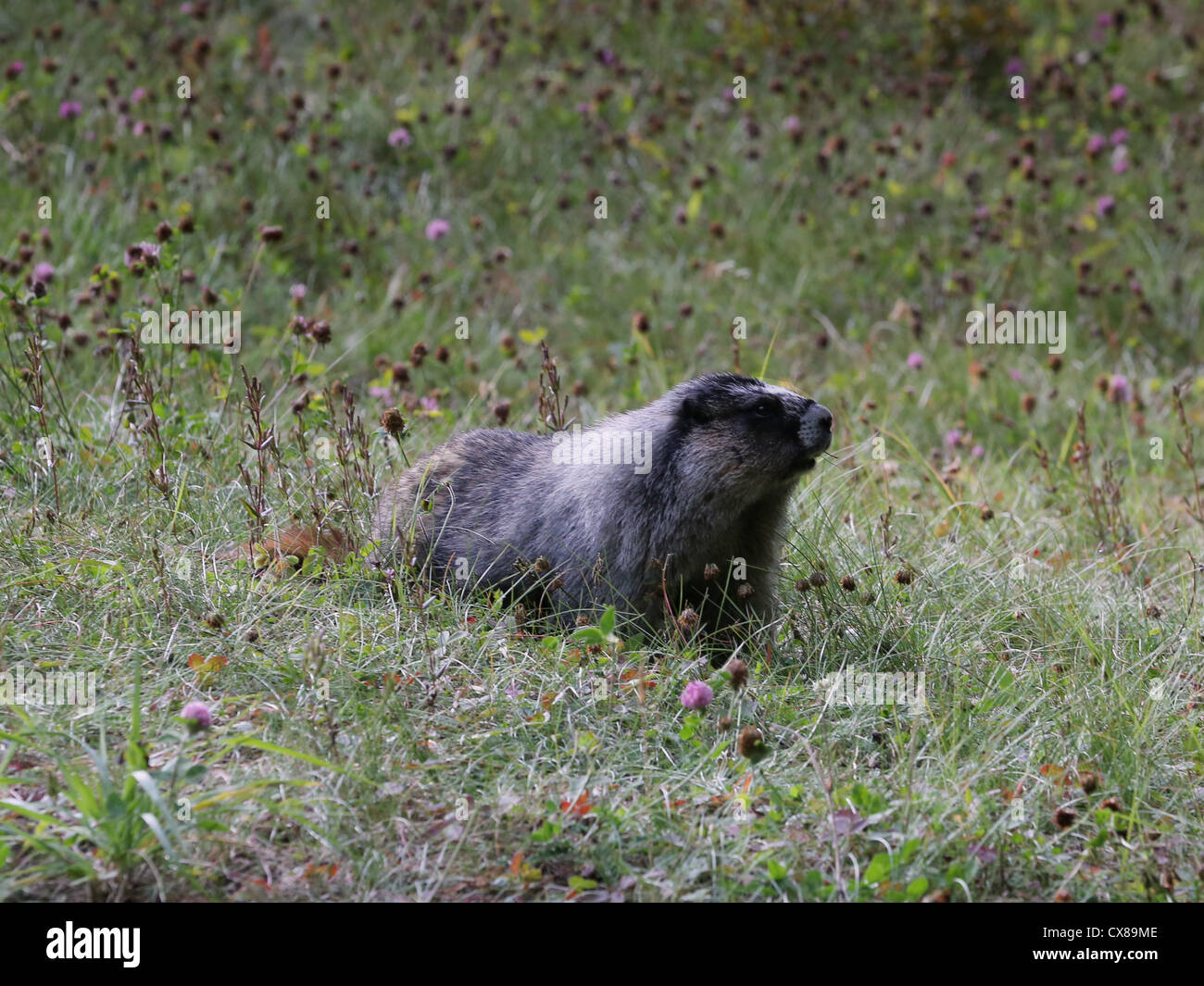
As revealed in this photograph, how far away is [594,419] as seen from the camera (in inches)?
263

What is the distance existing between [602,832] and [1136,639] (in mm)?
2584

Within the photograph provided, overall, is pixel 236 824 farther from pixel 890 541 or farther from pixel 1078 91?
pixel 1078 91

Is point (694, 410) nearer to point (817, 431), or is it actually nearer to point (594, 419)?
→ point (817, 431)

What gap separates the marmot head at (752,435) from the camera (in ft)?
15.1

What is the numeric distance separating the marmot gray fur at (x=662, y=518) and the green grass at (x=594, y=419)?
0.26 meters

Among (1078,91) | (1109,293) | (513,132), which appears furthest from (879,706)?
(1078,91)

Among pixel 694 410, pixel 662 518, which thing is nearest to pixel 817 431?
pixel 694 410

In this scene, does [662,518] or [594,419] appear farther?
[594,419]

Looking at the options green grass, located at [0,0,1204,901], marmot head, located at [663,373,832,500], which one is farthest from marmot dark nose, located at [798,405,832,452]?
green grass, located at [0,0,1204,901]

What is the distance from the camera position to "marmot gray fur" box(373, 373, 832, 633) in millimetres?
4609

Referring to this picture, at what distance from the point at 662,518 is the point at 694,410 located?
459 mm

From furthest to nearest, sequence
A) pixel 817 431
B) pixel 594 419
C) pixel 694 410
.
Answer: pixel 594 419
pixel 694 410
pixel 817 431

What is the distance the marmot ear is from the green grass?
0.75m

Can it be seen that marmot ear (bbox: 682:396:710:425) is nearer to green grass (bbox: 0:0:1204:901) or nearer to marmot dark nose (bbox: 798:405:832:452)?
marmot dark nose (bbox: 798:405:832:452)
